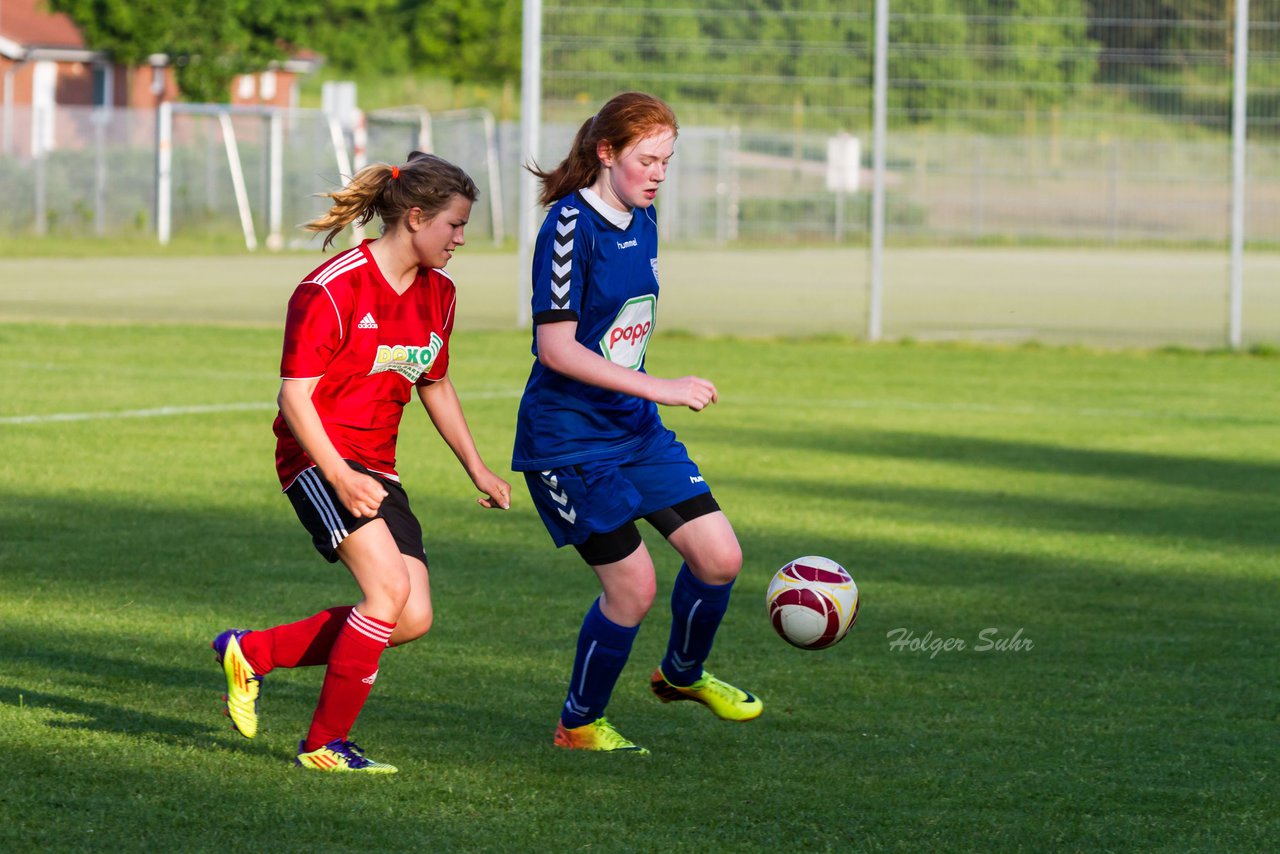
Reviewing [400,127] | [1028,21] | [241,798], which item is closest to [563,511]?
[241,798]

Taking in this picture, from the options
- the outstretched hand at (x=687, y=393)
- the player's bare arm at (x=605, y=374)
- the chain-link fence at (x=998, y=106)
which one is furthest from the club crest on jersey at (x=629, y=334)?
the chain-link fence at (x=998, y=106)

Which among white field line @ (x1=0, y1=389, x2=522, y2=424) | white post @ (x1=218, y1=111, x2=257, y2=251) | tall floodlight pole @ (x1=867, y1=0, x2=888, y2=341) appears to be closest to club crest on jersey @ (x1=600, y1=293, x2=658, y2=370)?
white field line @ (x1=0, y1=389, x2=522, y2=424)

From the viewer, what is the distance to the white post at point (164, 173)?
119 feet

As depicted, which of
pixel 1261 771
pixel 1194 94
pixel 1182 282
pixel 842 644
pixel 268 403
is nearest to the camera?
pixel 1261 771

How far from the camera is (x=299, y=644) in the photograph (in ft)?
16.9

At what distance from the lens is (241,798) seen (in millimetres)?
4695

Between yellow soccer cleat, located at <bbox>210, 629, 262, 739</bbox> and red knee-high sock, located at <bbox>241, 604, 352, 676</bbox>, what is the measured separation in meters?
0.03

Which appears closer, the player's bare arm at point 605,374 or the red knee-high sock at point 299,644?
the player's bare arm at point 605,374

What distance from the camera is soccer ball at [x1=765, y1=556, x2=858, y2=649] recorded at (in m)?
5.77

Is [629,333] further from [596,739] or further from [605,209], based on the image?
[596,739]

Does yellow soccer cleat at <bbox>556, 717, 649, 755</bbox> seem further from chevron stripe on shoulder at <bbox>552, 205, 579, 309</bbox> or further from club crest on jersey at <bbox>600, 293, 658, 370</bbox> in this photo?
chevron stripe on shoulder at <bbox>552, 205, 579, 309</bbox>

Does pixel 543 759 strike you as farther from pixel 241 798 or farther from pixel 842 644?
pixel 842 644

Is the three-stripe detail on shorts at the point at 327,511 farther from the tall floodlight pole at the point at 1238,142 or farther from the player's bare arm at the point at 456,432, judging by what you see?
the tall floodlight pole at the point at 1238,142

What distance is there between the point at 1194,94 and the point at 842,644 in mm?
13634
